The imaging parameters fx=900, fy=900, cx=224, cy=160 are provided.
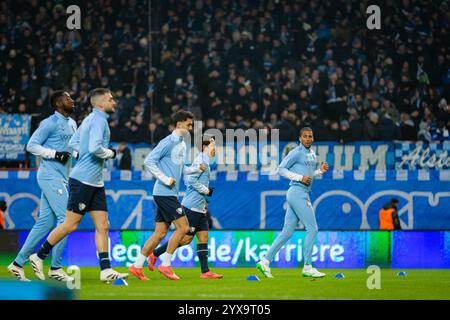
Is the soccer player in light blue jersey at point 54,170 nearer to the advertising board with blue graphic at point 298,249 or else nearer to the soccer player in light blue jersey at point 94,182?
the soccer player in light blue jersey at point 94,182

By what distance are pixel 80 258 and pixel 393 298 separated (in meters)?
8.20

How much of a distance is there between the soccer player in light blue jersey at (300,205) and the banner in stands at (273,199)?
588 centimetres

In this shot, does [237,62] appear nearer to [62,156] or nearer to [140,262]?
[140,262]

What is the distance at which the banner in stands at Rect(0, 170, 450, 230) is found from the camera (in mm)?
18516

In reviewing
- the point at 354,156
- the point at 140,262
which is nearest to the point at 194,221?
the point at 140,262

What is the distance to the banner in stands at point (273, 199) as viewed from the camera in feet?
60.7

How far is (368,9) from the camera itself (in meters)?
23.8

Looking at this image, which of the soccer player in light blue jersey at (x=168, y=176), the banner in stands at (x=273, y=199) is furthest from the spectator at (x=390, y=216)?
the soccer player in light blue jersey at (x=168, y=176)

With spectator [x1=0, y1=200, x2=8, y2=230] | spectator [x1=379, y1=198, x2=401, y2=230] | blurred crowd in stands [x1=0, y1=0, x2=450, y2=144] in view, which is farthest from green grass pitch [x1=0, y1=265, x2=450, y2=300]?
blurred crowd in stands [x1=0, y1=0, x2=450, y2=144]

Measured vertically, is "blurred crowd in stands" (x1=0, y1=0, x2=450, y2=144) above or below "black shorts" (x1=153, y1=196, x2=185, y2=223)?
above

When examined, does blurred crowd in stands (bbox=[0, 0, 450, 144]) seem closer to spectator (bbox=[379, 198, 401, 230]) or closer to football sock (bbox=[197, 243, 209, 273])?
spectator (bbox=[379, 198, 401, 230])

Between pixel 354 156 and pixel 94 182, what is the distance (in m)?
10.0

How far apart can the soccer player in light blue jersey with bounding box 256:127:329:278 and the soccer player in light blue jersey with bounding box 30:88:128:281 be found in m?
3.10
